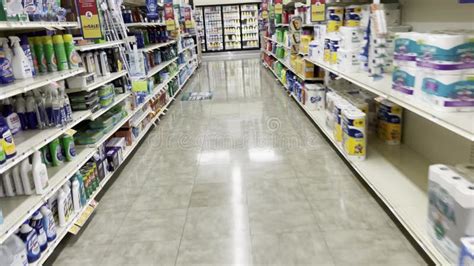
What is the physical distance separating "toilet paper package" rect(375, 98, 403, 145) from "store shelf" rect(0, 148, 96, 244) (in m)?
2.85

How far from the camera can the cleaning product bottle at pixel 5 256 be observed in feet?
6.70

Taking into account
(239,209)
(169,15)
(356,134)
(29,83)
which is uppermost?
(169,15)

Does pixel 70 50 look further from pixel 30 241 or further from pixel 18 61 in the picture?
pixel 30 241

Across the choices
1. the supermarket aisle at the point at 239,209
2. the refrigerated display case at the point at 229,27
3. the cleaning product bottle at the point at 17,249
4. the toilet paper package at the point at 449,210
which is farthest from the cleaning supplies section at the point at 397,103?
the refrigerated display case at the point at 229,27

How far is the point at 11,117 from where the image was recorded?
2600 millimetres

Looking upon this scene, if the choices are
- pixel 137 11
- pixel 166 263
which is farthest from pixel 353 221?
pixel 137 11

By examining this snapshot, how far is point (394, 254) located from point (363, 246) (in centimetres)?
20

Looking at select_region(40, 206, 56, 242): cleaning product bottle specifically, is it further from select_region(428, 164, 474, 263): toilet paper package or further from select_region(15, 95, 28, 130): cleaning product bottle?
select_region(428, 164, 474, 263): toilet paper package

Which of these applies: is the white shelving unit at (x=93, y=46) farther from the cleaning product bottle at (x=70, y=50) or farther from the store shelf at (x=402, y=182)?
the store shelf at (x=402, y=182)

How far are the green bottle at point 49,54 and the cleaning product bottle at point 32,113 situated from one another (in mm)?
291

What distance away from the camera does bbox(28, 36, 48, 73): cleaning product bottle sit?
2.83 meters

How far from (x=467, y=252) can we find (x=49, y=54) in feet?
9.83

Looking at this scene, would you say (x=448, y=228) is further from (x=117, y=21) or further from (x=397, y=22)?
(x=117, y=21)

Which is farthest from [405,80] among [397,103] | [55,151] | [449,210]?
[55,151]
